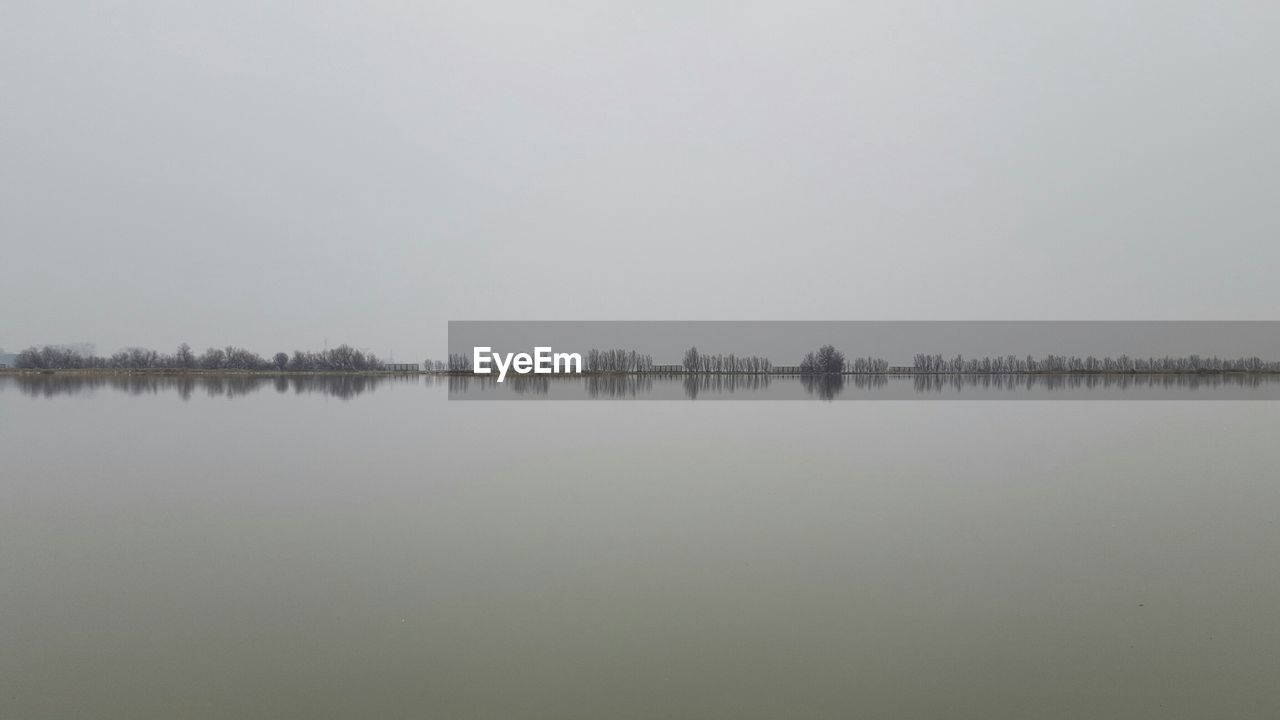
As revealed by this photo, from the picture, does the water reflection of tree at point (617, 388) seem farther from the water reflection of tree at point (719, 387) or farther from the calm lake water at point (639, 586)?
the calm lake water at point (639, 586)

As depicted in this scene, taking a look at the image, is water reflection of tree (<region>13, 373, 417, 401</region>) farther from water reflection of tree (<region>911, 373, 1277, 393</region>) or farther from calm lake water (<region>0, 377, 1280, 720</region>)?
water reflection of tree (<region>911, 373, 1277, 393</region>)

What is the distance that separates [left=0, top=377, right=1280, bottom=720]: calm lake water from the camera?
3.49 metres

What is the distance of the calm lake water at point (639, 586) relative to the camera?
3492 mm

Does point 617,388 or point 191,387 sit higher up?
point 191,387

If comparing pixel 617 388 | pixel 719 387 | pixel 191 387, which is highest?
pixel 191 387

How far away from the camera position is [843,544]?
6059 mm

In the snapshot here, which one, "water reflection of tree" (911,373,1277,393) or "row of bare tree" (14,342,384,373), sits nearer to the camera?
"water reflection of tree" (911,373,1277,393)

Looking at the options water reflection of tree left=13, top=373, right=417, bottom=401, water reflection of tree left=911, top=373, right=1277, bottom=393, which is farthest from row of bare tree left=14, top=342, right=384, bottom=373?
water reflection of tree left=911, top=373, right=1277, bottom=393

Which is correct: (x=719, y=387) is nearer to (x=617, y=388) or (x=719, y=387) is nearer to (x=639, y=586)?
(x=617, y=388)

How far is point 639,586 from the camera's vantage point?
498 cm

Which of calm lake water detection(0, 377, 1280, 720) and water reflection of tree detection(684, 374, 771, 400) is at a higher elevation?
water reflection of tree detection(684, 374, 771, 400)

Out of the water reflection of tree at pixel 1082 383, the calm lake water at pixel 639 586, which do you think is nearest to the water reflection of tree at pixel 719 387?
the water reflection of tree at pixel 1082 383

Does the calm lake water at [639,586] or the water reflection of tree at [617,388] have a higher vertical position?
the water reflection of tree at [617,388]

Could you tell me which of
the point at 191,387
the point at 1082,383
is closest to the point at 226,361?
the point at 191,387
